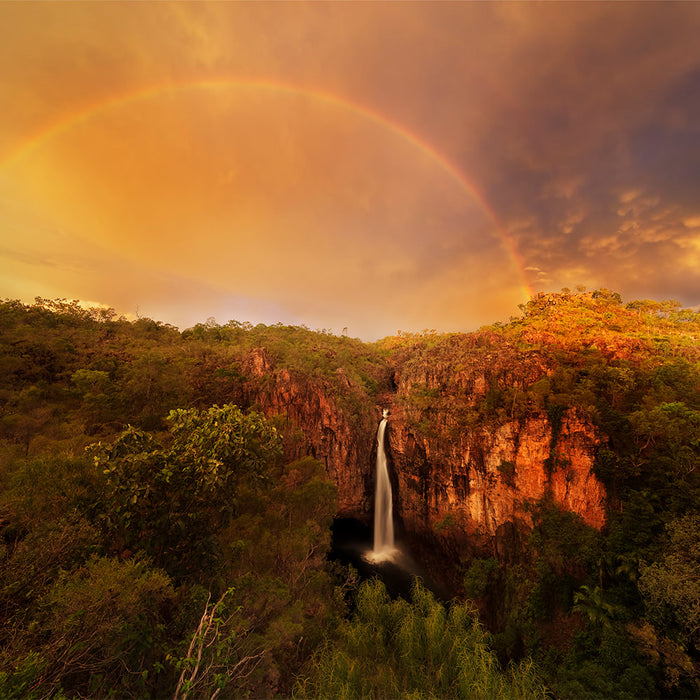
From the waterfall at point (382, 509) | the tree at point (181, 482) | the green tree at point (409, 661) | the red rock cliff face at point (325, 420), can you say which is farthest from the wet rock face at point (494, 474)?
the tree at point (181, 482)

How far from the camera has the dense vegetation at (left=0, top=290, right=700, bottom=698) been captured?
6617 mm

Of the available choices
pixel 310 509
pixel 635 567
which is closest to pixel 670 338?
pixel 635 567

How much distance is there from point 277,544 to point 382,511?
1960cm

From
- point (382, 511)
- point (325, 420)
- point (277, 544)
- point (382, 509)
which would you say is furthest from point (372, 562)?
point (277, 544)

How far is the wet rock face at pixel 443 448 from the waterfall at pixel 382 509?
2.35 feet

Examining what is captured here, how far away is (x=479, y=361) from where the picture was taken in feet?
81.8

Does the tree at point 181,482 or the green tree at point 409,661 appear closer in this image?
the tree at point 181,482

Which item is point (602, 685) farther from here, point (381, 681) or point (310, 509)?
point (310, 509)

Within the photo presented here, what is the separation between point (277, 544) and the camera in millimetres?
13062

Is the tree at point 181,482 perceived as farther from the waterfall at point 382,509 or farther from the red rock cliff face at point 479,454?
the waterfall at point 382,509

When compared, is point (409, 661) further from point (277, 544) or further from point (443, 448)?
point (443, 448)

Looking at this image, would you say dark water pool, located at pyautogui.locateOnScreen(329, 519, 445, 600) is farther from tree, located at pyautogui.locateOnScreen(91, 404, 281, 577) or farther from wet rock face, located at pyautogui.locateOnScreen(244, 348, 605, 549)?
tree, located at pyautogui.locateOnScreen(91, 404, 281, 577)

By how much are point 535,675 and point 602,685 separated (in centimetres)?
267

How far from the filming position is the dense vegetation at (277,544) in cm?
662
